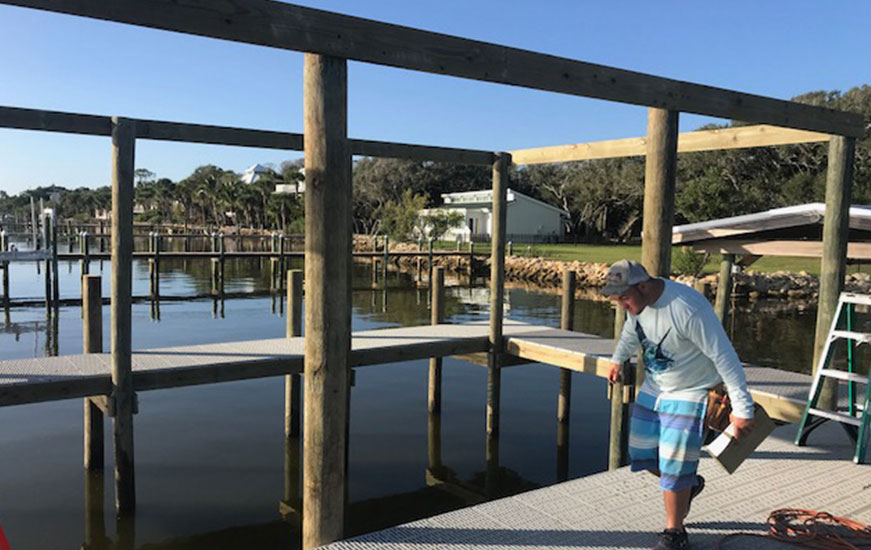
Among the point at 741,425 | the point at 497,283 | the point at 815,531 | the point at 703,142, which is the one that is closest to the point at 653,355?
the point at 741,425

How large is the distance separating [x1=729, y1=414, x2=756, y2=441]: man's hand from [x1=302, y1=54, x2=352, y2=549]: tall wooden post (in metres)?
2.34

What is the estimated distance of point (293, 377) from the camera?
982 centimetres

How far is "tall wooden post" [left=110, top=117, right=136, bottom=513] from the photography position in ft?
24.2

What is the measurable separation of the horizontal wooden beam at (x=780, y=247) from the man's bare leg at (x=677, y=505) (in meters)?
6.02

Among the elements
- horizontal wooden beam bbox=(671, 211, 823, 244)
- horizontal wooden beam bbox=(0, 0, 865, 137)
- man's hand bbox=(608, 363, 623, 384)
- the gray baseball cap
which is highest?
horizontal wooden beam bbox=(0, 0, 865, 137)

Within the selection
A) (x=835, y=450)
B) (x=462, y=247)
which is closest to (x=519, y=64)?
(x=835, y=450)

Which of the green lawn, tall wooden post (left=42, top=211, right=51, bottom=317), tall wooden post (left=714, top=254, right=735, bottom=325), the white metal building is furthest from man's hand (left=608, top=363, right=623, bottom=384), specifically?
the white metal building

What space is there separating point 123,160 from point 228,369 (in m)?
2.77

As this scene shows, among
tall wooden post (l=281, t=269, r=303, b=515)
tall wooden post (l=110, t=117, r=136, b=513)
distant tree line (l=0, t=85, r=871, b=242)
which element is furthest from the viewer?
distant tree line (l=0, t=85, r=871, b=242)

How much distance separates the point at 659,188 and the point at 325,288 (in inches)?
126

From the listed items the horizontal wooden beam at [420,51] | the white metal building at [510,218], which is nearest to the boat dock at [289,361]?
the horizontal wooden beam at [420,51]

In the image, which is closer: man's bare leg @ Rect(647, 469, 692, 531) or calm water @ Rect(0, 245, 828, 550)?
man's bare leg @ Rect(647, 469, 692, 531)

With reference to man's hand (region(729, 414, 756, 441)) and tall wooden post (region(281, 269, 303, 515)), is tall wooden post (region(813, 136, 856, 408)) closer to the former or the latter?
man's hand (region(729, 414, 756, 441))

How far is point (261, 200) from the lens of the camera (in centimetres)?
8481
